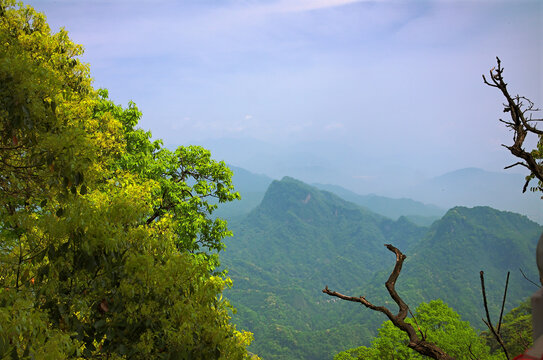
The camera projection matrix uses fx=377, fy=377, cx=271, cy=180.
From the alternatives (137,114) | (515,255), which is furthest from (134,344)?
(515,255)

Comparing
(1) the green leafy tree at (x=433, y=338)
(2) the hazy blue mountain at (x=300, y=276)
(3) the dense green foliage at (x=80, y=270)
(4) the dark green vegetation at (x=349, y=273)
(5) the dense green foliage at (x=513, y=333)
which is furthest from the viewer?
(4) the dark green vegetation at (x=349, y=273)

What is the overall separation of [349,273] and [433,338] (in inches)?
5571

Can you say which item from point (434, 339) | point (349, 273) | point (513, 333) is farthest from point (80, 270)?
point (349, 273)

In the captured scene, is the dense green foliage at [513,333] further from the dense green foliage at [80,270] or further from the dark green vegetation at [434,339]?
the dense green foliage at [80,270]

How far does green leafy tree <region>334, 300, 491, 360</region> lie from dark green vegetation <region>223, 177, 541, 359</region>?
2405 inches

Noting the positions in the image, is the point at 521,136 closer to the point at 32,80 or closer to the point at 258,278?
the point at 32,80

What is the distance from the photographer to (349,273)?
154125mm

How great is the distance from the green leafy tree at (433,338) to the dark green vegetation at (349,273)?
61.1m

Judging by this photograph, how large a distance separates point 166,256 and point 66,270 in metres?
1.10

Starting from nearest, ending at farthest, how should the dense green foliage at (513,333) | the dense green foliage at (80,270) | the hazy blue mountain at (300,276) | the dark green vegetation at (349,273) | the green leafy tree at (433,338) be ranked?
the dense green foliage at (80,270), the green leafy tree at (433,338), the dense green foliage at (513,333), the hazy blue mountain at (300,276), the dark green vegetation at (349,273)

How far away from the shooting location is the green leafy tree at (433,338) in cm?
1806

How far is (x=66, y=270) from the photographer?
3938 millimetres

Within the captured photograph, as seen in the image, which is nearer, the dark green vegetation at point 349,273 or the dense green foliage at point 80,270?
the dense green foliage at point 80,270

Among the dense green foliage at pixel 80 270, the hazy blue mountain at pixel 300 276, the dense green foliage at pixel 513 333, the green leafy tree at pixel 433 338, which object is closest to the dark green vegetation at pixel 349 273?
the hazy blue mountain at pixel 300 276
